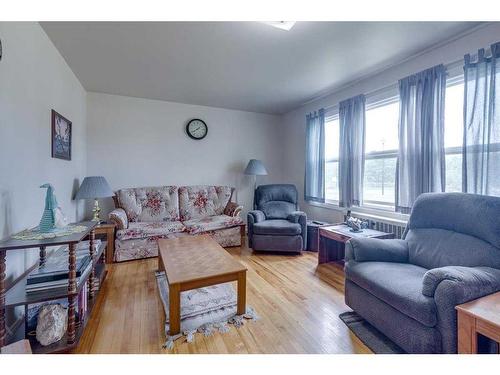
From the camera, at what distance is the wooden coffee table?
157 cm

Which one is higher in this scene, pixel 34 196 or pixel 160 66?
pixel 160 66

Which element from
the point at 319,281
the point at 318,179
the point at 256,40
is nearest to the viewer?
the point at 256,40

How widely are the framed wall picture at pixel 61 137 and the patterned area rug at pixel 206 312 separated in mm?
1690

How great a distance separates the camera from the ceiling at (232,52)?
1.92m

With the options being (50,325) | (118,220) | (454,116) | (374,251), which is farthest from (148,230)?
(454,116)

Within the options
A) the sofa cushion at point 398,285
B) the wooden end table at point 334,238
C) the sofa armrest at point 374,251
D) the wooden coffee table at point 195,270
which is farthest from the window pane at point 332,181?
the wooden coffee table at point 195,270

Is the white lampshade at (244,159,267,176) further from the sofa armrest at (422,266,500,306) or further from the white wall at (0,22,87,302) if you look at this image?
the sofa armrest at (422,266,500,306)

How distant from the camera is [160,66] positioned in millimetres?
2578

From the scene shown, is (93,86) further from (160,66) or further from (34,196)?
(34,196)

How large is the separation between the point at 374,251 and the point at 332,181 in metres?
1.95

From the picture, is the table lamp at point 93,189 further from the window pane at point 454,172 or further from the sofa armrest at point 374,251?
the window pane at point 454,172

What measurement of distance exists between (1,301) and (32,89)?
4.99 ft

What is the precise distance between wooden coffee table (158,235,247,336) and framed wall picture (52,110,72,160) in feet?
4.66
